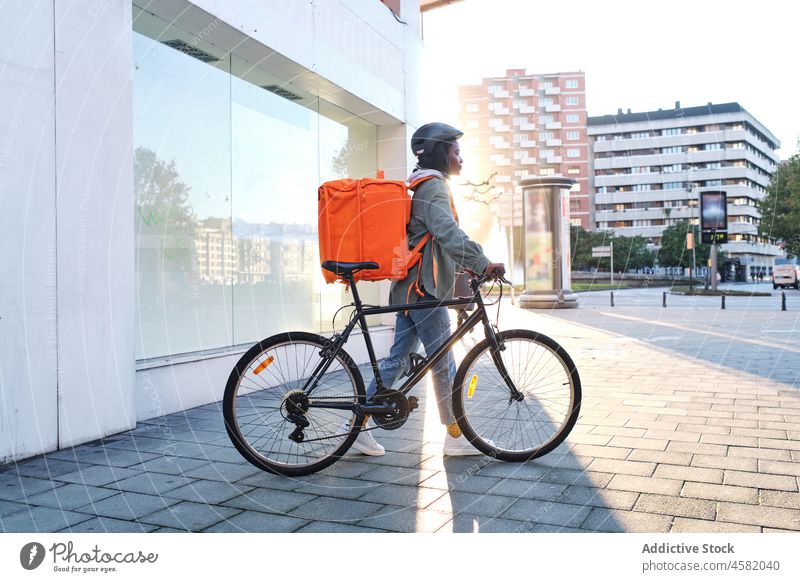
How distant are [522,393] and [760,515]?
4.45ft

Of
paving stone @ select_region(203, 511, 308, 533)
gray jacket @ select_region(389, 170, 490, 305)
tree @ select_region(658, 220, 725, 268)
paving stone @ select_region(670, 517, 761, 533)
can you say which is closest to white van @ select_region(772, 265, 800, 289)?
tree @ select_region(658, 220, 725, 268)

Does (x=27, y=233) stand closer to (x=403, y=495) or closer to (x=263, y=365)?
(x=263, y=365)

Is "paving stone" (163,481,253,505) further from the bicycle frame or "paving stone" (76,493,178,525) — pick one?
the bicycle frame

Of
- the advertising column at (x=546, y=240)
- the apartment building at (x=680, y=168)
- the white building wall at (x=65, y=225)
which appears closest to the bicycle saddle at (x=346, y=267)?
the white building wall at (x=65, y=225)

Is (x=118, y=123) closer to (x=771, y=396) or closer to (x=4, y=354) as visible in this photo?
(x=4, y=354)

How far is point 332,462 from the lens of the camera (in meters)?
3.88

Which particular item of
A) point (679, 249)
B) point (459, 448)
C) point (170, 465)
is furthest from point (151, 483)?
point (679, 249)

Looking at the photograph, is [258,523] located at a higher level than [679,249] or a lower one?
lower

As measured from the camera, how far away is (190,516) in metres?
3.18

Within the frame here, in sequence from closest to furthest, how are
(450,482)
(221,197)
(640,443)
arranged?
1. (450,482)
2. (640,443)
3. (221,197)

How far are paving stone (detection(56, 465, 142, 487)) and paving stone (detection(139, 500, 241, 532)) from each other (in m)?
0.68

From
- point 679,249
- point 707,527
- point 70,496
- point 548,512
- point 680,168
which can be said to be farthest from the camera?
point 680,168

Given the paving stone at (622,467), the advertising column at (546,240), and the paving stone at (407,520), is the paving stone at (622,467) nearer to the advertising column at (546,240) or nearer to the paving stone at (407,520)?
the paving stone at (407,520)

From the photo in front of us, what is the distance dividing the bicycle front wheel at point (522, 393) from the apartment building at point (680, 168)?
269 feet
